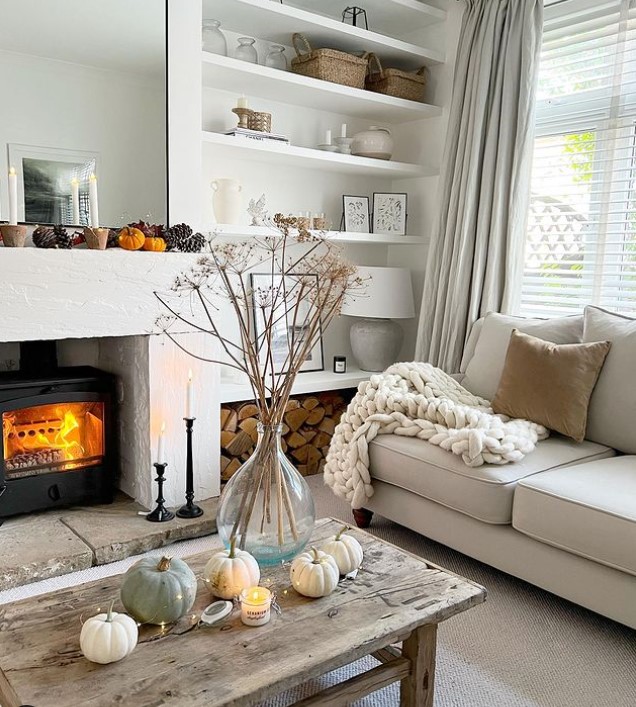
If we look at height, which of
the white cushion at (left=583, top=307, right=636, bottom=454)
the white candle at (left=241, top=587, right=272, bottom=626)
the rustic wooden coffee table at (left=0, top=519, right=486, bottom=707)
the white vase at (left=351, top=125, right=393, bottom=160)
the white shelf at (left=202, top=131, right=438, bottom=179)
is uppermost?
the white vase at (left=351, top=125, right=393, bottom=160)

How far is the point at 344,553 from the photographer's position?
1683 millimetres

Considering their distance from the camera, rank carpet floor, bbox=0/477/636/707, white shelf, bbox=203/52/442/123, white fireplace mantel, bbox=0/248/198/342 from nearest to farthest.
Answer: carpet floor, bbox=0/477/636/707 → white fireplace mantel, bbox=0/248/198/342 → white shelf, bbox=203/52/442/123

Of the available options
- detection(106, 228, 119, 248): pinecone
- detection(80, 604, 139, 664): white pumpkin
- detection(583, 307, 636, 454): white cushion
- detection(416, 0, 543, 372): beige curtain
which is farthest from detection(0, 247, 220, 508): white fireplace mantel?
detection(583, 307, 636, 454): white cushion

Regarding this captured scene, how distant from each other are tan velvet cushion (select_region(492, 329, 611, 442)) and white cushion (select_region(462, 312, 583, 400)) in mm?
199

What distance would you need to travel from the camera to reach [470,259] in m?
3.57

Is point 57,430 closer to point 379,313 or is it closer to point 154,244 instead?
point 154,244

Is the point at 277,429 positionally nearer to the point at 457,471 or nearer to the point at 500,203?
the point at 457,471

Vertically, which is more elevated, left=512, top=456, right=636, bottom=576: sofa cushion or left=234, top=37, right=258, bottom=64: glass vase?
left=234, top=37, right=258, bottom=64: glass vase

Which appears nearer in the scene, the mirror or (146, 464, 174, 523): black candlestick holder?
the mirror

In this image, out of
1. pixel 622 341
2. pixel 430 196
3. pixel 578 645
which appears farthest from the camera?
pixel 430 196

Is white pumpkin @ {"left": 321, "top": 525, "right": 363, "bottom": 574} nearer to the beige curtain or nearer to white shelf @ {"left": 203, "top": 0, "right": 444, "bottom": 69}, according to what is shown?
the beige curtain

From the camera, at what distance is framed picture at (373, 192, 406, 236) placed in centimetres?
395

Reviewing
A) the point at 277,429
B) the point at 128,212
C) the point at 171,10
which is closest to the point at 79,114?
the point at 128,212

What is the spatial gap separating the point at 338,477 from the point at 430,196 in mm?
1893
